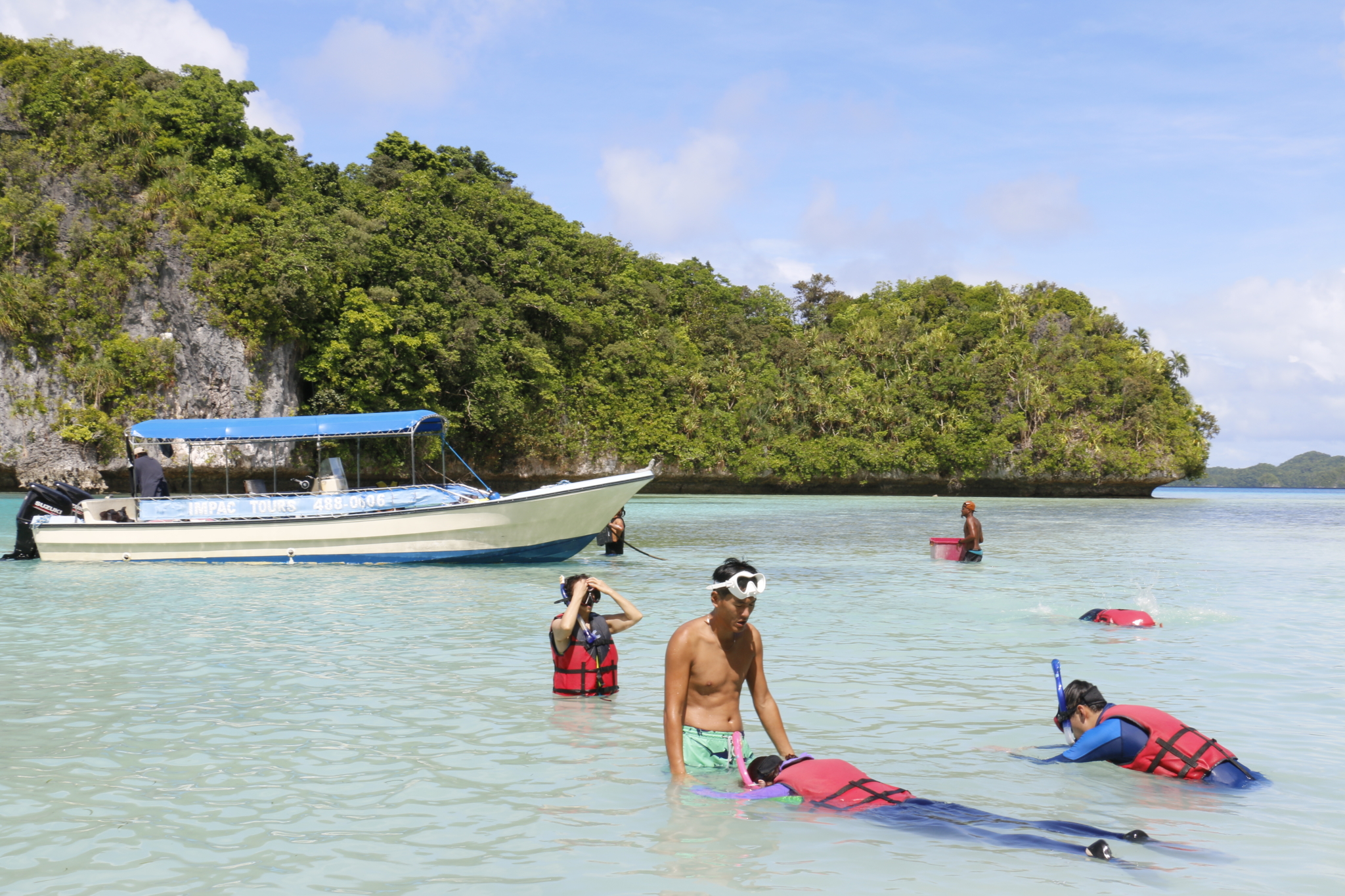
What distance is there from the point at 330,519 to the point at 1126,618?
40.9 feet

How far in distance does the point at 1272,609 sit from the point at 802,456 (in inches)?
1908

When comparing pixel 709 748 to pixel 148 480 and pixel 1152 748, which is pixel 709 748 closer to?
pixel 1152 748

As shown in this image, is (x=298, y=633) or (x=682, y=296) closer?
(x=298, y=633)

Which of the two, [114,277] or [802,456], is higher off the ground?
[114,277]

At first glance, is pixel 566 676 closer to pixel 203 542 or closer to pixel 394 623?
pixel 394 623

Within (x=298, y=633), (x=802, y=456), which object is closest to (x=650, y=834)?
(x=298, y=633)

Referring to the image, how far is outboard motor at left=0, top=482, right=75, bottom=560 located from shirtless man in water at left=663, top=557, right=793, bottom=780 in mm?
17030

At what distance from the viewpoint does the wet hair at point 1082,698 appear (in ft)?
18.7

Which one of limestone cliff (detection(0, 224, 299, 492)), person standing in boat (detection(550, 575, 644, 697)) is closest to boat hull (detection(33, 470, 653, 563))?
person standing in boat (detection(550, 575, 644, 697))

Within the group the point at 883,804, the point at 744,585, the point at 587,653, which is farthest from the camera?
the point at 587,653

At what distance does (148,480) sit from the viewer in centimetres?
1761

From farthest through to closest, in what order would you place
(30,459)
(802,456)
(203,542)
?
(802,456)
(30,459)
(203,542)

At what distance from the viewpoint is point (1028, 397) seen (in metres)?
63.3

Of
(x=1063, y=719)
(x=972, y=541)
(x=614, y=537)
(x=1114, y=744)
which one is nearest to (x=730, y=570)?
(x=1063, y=719)
